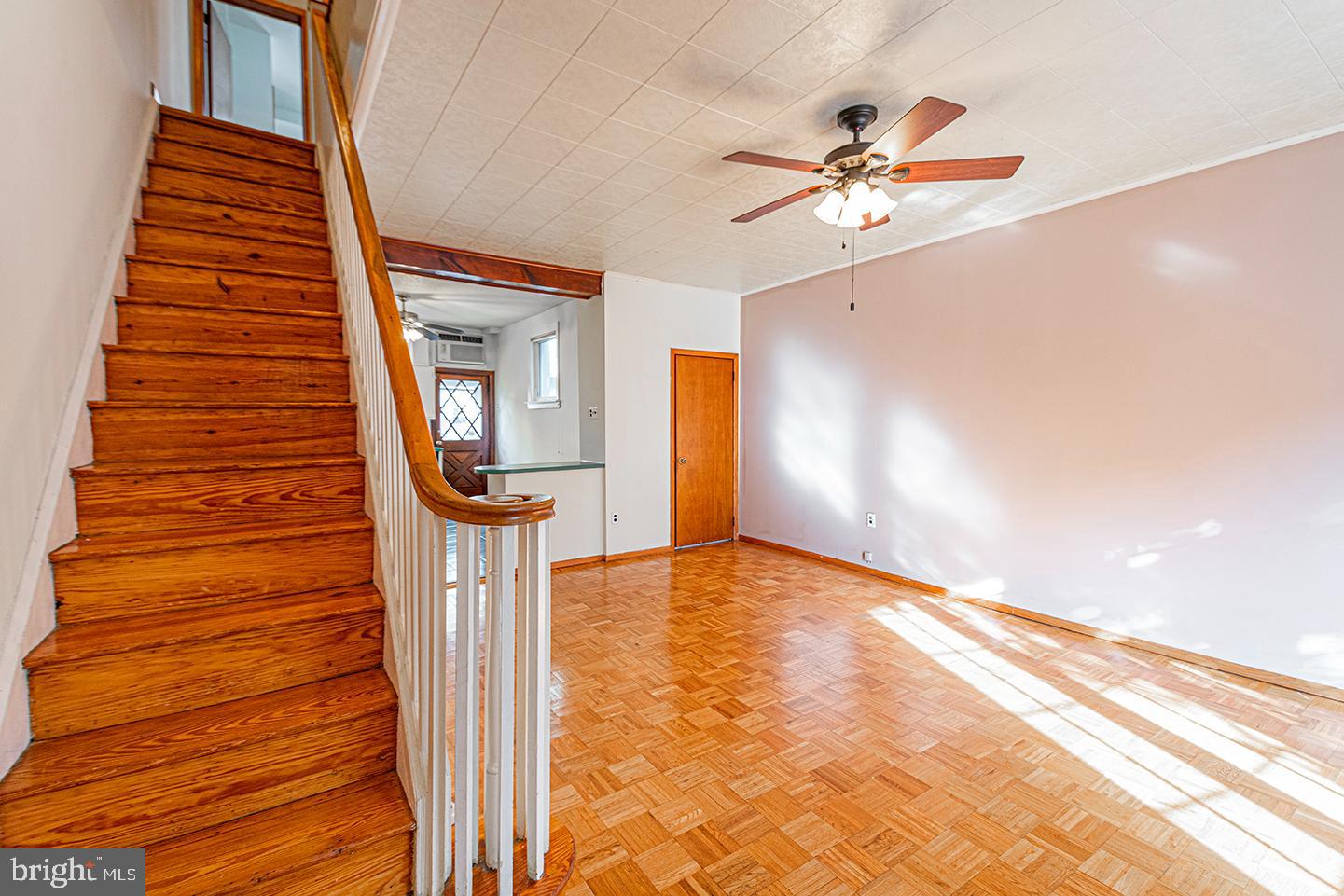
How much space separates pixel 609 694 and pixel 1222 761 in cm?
250

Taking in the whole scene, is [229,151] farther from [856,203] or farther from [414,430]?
[856,203]

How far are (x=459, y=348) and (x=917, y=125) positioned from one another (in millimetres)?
7076

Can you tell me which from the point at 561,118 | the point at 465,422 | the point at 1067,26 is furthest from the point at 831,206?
the point at 465,422

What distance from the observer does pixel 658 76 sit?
2.21m

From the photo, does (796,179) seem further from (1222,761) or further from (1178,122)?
(1222,761)

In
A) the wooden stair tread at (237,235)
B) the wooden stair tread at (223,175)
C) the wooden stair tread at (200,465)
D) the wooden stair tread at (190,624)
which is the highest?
the wooden stair tread at (223,175)

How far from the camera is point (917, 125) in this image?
1.96m

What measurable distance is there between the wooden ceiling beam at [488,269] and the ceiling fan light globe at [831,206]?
292 centimetres

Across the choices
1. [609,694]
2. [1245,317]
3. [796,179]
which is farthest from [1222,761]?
[796,179]

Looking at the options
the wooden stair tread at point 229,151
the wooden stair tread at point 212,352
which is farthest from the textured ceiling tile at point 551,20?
the wooden stair tread at point 229,151

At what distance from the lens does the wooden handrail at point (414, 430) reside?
4.03ft

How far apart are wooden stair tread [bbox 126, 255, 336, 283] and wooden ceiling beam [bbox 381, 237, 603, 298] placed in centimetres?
157

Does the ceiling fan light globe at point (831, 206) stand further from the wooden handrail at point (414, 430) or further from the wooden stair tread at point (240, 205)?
the wooden stair tread at point (240, 205)

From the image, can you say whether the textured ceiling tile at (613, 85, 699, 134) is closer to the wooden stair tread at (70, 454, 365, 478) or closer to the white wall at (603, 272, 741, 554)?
the wooden stair tread at (70, 454, 365, 478)
